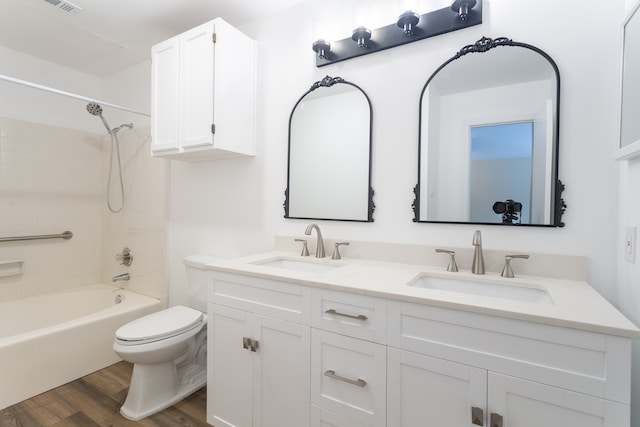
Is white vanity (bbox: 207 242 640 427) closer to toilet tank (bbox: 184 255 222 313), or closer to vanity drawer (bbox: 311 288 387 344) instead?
vanity drawer (bbox: 311 288 387 344)

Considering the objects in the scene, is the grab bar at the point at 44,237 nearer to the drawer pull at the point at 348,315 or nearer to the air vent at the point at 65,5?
the air vent at the point at 65,5

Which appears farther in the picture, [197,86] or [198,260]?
[198,260]

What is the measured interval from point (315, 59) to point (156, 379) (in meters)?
2.11

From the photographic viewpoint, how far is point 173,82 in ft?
6.41

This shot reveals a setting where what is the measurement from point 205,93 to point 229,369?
1516mm

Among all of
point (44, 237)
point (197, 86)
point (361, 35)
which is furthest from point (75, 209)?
point (361, 35)

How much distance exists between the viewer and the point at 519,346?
0.89 m

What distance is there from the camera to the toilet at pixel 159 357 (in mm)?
1650

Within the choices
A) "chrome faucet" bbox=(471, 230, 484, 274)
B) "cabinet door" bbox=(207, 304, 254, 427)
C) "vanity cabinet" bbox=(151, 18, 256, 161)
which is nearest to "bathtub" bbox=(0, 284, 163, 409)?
"cabinet door" bbox=(207, 304, 254, 427)

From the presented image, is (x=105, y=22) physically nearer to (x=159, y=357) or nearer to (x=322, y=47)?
(x=322, y=47)

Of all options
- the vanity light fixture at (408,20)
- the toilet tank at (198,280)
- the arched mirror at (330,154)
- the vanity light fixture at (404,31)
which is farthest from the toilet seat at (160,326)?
the vanity light fixture at (408,20)

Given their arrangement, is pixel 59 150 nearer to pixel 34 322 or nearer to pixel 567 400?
pixel 34 322

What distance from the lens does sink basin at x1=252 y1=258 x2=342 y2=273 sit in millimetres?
1646

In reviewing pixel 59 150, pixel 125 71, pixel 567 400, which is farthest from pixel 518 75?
pixel 59 150
